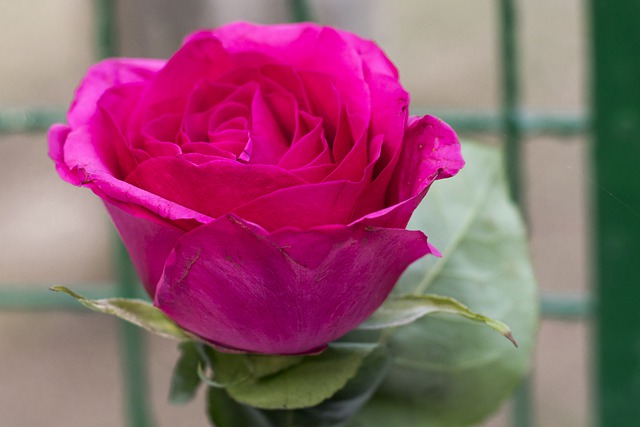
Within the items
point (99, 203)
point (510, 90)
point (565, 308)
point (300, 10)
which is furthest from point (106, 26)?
point (99, 203)

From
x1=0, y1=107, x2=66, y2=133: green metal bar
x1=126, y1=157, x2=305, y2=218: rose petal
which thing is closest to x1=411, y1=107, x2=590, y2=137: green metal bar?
x1=0, y1=107, x2=66, y2=133: green metal bar

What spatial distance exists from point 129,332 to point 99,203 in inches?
23.7

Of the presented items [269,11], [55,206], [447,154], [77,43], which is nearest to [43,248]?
[55,206]

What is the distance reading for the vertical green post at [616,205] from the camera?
41cm

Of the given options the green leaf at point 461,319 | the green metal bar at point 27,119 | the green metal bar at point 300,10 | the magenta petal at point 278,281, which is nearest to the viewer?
the magenta petal at point 278,281

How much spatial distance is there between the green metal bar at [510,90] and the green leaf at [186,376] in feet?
0.75

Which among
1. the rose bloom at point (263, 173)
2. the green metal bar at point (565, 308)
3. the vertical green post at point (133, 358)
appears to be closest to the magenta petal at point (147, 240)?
the rose bloom at point (263, 173)

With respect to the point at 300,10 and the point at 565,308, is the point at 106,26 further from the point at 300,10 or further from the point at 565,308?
the point at 565,308

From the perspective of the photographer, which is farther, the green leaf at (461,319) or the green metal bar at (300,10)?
the green metal bar at (300,10)

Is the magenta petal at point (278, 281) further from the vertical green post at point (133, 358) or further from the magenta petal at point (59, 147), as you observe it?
the vertical green post at point (133, 358)

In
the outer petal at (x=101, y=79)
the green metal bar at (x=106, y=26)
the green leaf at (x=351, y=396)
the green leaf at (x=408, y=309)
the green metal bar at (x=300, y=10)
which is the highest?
the outer petal at (x=101, y=79)

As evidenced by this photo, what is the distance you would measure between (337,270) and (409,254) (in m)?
0.02

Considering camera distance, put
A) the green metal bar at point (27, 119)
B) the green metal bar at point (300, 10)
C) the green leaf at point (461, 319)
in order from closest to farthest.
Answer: the green leaf at point (461, 319) < the green metal bar at point (300, 10) < the green metal bar at point (27, 119)

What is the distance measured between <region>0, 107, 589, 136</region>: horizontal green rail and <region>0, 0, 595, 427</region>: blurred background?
0.11 feet
